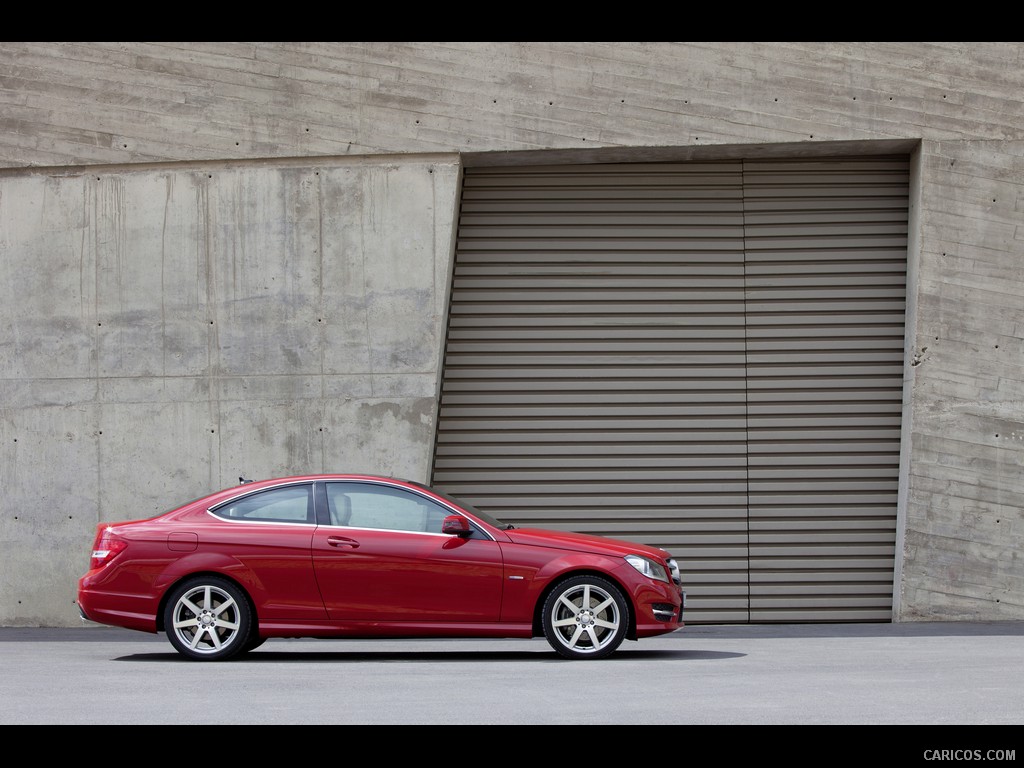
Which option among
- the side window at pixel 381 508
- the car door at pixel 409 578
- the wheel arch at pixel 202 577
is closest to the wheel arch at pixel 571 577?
the car door at pixel 409 578

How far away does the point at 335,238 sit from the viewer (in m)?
14.5

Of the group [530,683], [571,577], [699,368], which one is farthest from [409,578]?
[699,368]

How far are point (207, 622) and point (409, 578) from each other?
60.4 inches

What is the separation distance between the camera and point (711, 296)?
1490 cm

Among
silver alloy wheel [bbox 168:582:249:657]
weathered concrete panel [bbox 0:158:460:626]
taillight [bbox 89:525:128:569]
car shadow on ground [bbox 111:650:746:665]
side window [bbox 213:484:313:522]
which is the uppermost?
weathered concrete panel [bbox 0:158:460:626]

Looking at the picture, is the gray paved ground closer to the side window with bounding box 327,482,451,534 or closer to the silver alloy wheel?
the silver alloy wheel

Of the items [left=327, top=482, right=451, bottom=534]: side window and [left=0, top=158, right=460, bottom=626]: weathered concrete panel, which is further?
[left=0, top=158, right=460, bottom=626]: weathered concrete panel

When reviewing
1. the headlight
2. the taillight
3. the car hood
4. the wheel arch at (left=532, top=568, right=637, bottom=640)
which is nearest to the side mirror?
the car hood

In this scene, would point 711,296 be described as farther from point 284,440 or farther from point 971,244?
point 284,440

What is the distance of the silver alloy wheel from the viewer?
10.3m

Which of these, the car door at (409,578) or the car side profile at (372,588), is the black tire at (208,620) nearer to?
the car side profile at (372,588)

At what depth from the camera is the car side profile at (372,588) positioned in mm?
10320

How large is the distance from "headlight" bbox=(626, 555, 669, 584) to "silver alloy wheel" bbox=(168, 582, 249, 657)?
9.52 feet

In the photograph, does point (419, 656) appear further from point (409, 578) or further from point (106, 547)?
point (106, 547)
